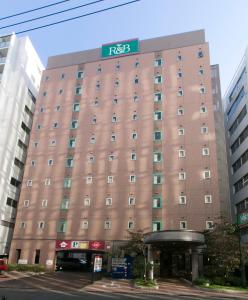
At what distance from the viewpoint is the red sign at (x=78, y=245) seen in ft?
143

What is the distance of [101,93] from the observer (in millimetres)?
55438

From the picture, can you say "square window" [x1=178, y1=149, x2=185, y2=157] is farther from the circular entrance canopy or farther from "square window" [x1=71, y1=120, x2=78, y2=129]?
"square window" [x1=71, y1=120, x2=78, y2=129]

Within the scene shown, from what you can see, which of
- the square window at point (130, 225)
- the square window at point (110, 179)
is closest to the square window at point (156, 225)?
the square window at point (130, 225)

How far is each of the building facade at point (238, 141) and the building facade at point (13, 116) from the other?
1506 inches

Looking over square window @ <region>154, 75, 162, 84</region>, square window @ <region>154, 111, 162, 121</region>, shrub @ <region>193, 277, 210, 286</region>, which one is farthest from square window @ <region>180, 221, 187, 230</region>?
square window @ <region>154, 75, 162, 84</region>

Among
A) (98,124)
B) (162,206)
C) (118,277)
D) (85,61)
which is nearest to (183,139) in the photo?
(162,206)

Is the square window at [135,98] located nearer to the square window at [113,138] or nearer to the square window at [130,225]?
the square window at [113,138]

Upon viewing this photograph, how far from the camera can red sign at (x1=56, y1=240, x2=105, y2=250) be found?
4344 centimetres

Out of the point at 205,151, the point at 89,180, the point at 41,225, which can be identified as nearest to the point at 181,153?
the point at 205,151

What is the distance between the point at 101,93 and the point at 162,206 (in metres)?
24.8

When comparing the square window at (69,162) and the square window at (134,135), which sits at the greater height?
the square window at (134,135)

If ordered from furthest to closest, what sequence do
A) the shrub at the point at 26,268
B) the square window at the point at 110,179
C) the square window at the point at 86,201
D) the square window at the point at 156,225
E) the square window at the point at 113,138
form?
the square window at the point at 113,138 → the square window at the point at 110,179 → the square window at the point at 86,201 → the square window at the point at 156,225 → the shrub at the point at 26,268

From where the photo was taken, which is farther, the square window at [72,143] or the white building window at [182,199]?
the square window at [72,143]

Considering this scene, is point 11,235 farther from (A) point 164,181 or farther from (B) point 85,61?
(B) point 85,61
